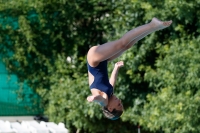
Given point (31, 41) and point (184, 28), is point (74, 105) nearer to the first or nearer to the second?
point (31, 41)

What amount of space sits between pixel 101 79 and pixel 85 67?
4729mm

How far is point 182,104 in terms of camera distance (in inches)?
388

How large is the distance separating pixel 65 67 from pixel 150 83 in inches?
69.9

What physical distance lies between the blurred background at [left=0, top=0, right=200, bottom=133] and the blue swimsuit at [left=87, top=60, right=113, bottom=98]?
299cm

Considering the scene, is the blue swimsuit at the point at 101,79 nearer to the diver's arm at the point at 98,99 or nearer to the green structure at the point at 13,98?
the diver's arm at the point at 98,99

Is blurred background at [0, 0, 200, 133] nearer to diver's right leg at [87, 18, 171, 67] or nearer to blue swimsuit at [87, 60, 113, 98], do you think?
blue swimsuit at [87, 60, 113, 98]

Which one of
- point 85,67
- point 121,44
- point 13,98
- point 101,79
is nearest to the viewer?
point 121,44

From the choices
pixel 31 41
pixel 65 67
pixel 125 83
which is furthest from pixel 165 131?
pixel 31 41

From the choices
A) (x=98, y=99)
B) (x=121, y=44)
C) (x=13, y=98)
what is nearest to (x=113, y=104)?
(x=98, y=99)

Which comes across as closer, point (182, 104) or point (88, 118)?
point (182, 104)

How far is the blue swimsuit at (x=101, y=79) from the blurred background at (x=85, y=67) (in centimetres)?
299

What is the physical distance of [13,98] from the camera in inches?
500

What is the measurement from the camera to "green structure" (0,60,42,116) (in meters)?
12.6

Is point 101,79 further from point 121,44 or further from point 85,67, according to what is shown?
point 85,67
